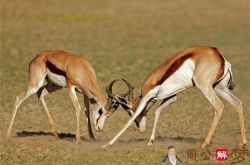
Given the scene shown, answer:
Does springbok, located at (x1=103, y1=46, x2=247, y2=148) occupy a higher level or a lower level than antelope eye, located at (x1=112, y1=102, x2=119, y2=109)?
higher

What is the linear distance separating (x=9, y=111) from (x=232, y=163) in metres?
6.58

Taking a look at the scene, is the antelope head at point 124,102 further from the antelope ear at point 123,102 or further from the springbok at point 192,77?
the springbok at point 192,77

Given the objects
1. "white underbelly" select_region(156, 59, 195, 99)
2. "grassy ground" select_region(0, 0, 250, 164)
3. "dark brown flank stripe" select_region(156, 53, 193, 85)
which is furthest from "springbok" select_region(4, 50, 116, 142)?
"dark brown flank stripe" select_region(156, 53, 193, 85)

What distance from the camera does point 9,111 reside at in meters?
14.8

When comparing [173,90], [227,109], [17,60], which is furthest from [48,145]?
[17,60]

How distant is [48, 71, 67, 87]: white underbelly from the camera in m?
11.6

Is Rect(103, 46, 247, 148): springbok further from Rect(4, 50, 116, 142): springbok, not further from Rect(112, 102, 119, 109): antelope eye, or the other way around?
Rect(4, 50, 116, 142): springbok

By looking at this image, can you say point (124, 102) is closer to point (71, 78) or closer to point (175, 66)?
point (71, 78)

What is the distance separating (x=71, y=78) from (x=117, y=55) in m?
13.3

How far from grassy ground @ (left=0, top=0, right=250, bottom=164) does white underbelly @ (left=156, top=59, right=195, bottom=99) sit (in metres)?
0.86

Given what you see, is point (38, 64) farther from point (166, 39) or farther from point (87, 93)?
point (166, 39)

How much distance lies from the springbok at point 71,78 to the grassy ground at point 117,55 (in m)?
0.57

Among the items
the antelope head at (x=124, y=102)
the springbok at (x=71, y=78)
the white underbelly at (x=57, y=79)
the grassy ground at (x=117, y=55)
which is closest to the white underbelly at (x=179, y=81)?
the antelope head at (x=124, y=102)

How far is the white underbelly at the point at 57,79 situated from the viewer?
11602 millimetres
